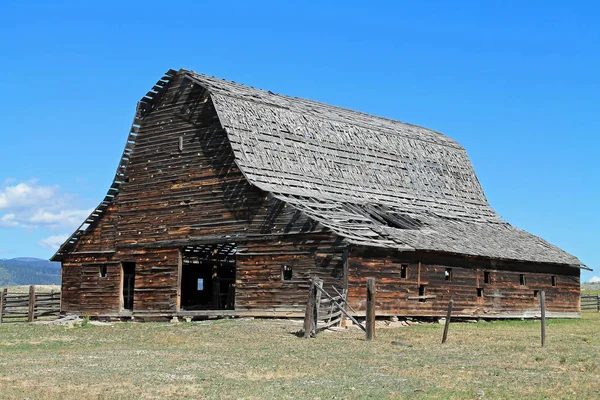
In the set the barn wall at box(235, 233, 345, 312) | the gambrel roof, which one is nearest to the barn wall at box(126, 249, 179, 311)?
the barn wall at box(235, 233, 345, 312)

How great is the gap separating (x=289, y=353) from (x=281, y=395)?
7104 millimetres

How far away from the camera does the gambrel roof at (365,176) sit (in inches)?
1491

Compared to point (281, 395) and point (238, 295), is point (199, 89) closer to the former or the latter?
point (238, 295)

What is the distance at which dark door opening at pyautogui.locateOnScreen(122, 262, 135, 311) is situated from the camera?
139 feet

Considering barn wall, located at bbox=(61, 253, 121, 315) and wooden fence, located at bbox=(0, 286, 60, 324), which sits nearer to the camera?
barn wall, located at bbox=(61, 253, 121, 315)

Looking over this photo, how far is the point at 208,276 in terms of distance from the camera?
4666 centimetres

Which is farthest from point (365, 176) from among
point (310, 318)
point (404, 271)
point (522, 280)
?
point (310, 318)

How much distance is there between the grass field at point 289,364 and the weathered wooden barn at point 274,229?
11.1ft

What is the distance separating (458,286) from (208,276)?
519 inches

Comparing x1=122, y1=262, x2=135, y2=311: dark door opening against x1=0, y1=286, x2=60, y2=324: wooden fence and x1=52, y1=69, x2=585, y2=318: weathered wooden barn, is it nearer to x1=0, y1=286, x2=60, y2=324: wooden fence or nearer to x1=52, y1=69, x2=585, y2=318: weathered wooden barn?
x1=52, y1=69, x2=585, y2=318: weathered wooden barn

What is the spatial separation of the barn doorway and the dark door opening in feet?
7.71

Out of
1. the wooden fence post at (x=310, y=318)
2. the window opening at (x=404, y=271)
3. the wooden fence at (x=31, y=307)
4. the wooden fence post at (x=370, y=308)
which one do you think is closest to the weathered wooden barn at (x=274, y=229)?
the window opening at (x=404, y=271)

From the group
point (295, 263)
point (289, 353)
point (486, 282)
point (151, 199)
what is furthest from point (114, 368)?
point (486, 282)

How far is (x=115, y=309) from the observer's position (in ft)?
135
